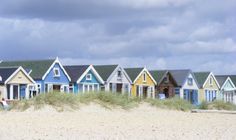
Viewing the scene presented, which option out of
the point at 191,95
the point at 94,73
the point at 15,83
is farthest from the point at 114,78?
the point at 191,95

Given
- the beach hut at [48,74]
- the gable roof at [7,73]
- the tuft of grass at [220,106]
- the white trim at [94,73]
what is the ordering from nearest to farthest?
the tuft of grass at [220,106] → the gable roof at [7,73] → the beach hut at [48,74] → the white trim at [94,73]

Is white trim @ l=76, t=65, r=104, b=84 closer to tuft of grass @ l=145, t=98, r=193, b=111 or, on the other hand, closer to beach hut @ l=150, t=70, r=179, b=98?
beach hut @ l=150, t=70, r=179, b=98

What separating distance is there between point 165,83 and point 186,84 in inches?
148

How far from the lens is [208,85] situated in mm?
70000

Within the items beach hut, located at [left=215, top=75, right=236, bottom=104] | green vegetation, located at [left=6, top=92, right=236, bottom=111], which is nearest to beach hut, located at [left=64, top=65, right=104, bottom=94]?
green vegetation, located at [left=6, top=92, right=236, bottom=111]

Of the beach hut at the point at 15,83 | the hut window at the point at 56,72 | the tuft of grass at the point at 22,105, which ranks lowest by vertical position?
the tuft of grass at the point at 22,105

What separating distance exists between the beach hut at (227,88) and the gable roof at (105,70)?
21.7 metres

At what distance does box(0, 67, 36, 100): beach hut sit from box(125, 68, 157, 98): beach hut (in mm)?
13917

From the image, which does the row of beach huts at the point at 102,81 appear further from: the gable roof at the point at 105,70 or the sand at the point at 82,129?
the sand at the point at 82,129

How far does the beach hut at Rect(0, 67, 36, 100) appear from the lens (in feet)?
146

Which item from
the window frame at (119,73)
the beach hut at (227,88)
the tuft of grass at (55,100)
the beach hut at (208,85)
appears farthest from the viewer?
the beach hut at (227,88)

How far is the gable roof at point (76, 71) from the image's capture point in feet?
170

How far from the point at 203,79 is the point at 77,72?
73.7 feet

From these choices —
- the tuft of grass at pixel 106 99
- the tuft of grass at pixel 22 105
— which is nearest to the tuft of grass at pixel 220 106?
the tuft of grass at pixel 106 99
